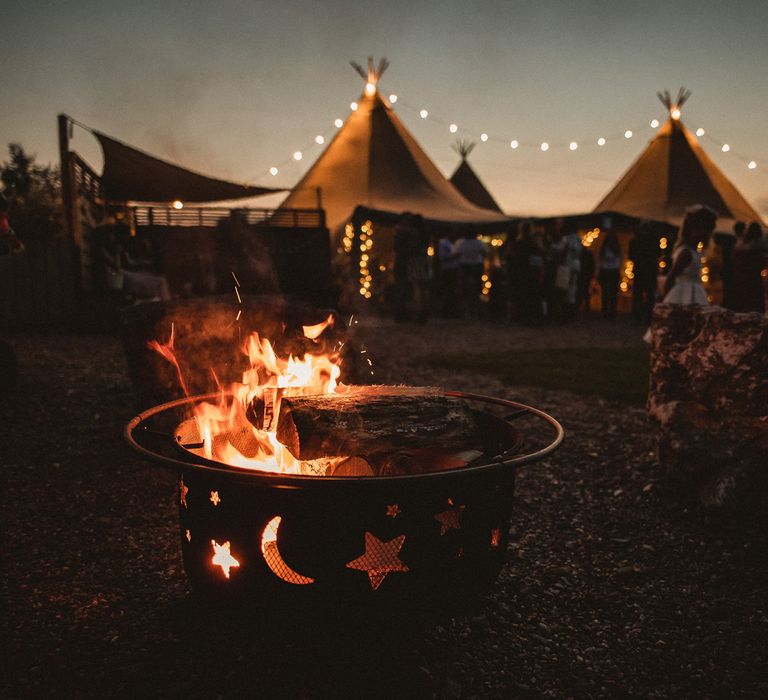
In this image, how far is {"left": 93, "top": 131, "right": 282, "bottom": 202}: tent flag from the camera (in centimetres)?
1209

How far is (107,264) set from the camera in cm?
1002

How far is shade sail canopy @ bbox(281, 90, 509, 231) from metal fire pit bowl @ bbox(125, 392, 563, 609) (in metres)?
14.3

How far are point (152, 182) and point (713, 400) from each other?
12677mm

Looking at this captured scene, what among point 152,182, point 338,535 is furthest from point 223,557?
point 152,182

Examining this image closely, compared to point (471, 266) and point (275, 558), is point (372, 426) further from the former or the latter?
point (471, 266)

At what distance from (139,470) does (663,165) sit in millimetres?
20596

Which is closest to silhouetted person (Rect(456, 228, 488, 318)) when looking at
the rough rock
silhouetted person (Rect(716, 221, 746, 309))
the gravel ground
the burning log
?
silhouetted person (Rect(716, 221, 746, 309))

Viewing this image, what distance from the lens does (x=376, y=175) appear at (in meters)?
17.1

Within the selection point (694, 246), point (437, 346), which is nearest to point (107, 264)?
point (437, 346)

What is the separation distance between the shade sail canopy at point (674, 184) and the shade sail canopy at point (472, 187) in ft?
27.3

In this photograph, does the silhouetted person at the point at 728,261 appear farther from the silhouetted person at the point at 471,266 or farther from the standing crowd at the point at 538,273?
the silhouetted person at the point at 471,266

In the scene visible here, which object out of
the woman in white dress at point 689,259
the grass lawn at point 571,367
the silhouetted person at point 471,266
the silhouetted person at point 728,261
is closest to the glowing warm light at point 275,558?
the woman in white dress at point 689,259

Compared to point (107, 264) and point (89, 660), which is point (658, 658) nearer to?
point (89, 660)

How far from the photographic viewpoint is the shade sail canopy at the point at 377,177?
16.3 meters
